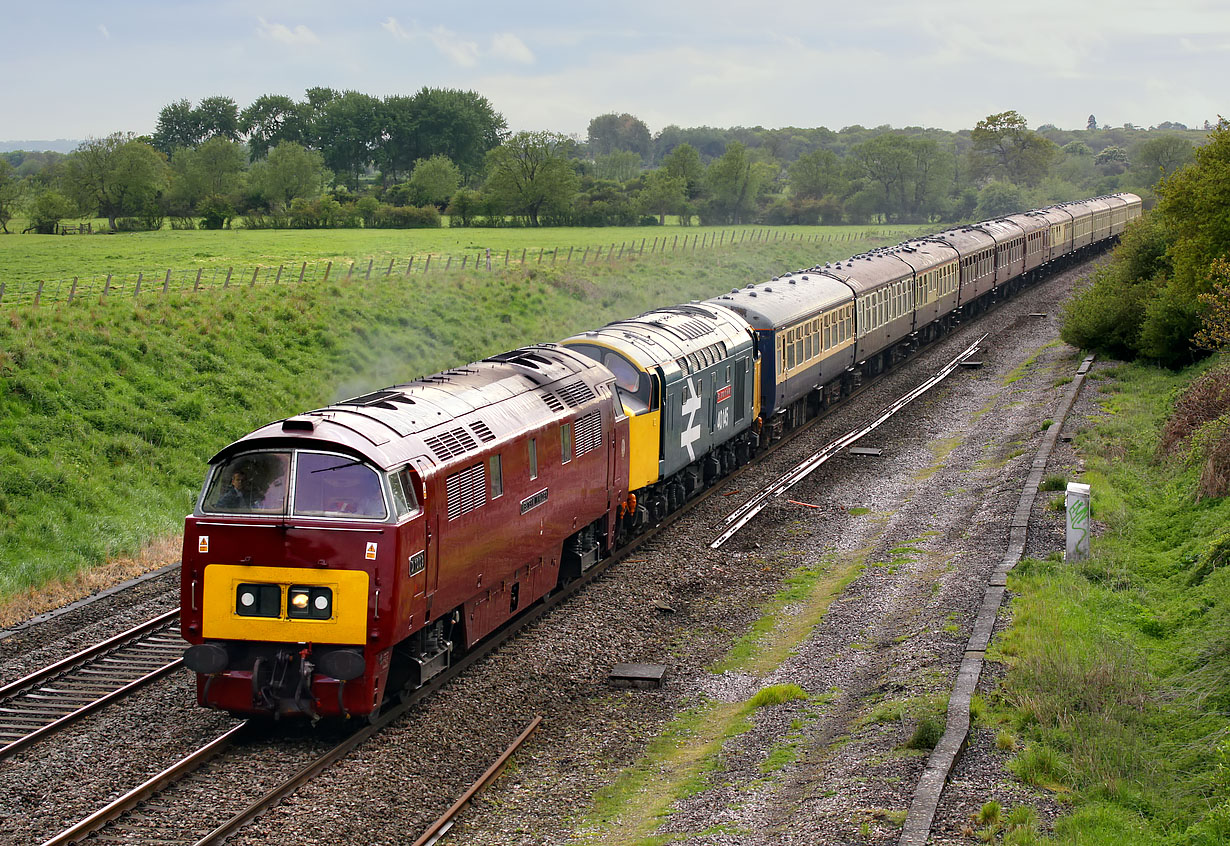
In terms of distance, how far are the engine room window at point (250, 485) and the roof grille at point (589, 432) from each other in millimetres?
6012

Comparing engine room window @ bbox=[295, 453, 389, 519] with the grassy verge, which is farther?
engine room window @ bbox=[295, 453, 389, 519]

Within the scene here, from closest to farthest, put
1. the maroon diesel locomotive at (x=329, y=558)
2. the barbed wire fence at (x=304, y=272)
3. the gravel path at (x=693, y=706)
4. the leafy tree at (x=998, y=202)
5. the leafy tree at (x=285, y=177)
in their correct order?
the gravel path at (x=693, y=706)
the maroon diesel locomotive at (x=329, y=558)
the barbed wire fence at (x=304, y=272)
the leafy tree at (x=285, y=177)
the leafy tree at (x=998, y=202)

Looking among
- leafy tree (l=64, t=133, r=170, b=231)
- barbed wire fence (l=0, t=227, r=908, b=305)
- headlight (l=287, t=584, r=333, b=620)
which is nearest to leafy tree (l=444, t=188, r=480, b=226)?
barbed wire fence (l=0, t=227, r=908, b=305)

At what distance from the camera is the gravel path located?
11172mm

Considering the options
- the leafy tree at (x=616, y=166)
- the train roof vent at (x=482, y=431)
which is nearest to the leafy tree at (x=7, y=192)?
the train roof vent at (x=482, y=431)

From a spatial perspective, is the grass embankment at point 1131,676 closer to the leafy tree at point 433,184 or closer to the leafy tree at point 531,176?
the leafy tree at point 531,176

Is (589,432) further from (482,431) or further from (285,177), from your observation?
(285,177)

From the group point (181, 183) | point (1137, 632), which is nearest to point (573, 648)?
point (1137, 632)

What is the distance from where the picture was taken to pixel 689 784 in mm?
12367

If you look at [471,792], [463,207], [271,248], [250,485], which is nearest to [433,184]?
[463,207]

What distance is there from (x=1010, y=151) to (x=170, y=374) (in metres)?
117

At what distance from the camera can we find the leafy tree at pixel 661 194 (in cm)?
9075

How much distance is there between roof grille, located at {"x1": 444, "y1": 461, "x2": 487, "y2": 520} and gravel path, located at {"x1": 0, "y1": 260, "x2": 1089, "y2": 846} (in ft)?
7.62

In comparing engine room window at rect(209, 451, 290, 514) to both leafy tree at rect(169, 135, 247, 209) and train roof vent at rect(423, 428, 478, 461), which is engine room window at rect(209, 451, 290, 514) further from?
leafy tree at rect(169, 135, 247, 209)
